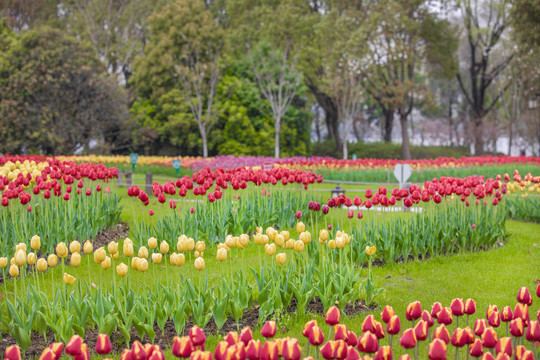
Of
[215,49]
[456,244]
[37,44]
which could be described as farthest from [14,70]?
[456,244]

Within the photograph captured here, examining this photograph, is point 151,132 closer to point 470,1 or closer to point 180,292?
point 470,1

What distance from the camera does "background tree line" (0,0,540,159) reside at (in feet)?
93.1

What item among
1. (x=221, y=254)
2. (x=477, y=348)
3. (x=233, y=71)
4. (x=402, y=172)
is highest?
(x=233, y=71)

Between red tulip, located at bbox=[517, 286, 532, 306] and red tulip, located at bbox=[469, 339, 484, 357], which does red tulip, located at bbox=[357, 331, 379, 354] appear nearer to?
red tulip, located at bbox=[469, 339, 484, 357]

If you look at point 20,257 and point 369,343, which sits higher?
point 20,257

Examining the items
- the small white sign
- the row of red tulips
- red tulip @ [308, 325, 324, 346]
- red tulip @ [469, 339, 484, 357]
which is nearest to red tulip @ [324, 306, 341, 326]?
the row of red tulips

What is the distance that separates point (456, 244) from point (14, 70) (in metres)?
26.9

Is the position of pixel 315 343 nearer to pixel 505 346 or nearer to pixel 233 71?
pixel 505 346

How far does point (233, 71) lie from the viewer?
3547 centimetres

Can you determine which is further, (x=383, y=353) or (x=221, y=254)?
(x=221, y=254)

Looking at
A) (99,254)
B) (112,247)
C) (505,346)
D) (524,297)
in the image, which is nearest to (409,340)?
(505,346)

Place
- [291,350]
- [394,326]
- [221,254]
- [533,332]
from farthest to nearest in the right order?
[221,254], [394,326], [533,332], [291,350]

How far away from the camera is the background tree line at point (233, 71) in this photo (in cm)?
2839

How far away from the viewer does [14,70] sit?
2822 cm
